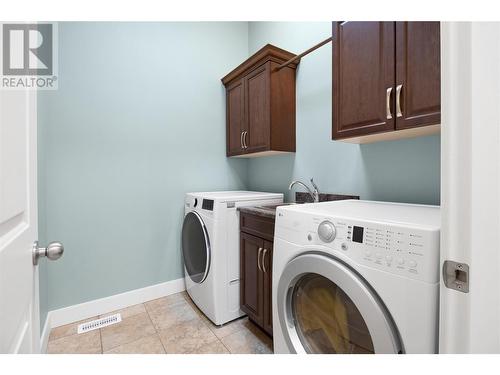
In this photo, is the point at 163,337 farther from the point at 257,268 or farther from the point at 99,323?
the point at 257,268

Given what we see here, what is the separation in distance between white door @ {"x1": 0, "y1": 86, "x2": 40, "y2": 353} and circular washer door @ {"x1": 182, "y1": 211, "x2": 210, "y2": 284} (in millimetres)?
1180

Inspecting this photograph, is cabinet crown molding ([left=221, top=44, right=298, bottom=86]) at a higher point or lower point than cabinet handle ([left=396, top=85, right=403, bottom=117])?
higher

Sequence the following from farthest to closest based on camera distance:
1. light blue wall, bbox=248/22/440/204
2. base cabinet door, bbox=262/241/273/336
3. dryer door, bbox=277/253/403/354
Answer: base cabinet door, bbox=262/241/273/336
light blue wall, bbox=248/22/440/204
dryer door, bbox=277/253/403/354

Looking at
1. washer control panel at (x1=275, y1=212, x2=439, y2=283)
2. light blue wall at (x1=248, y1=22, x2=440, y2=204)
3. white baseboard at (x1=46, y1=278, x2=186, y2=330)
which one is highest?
light blue wall at (x1=248, y1=22, x2=440, y2=204)

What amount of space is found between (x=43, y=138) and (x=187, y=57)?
1.40 m

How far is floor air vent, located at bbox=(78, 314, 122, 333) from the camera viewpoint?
1.73 metres

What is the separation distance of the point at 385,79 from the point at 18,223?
1.45 metres

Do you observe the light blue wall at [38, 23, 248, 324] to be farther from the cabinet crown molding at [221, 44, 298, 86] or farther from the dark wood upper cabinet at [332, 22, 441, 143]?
the dark wood upper cabinet at [332, 22, 441, 143]

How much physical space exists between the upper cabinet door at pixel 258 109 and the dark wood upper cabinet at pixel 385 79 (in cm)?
67

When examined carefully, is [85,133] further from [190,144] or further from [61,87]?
[190,144]

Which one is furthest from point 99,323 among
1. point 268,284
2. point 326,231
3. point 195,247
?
point 326,231

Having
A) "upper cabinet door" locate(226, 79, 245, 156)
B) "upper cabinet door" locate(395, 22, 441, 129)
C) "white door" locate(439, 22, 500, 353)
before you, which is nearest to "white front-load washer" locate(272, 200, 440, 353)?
"white door" locate(439, 22, 500, 353)

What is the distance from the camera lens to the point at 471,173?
0.46 m
